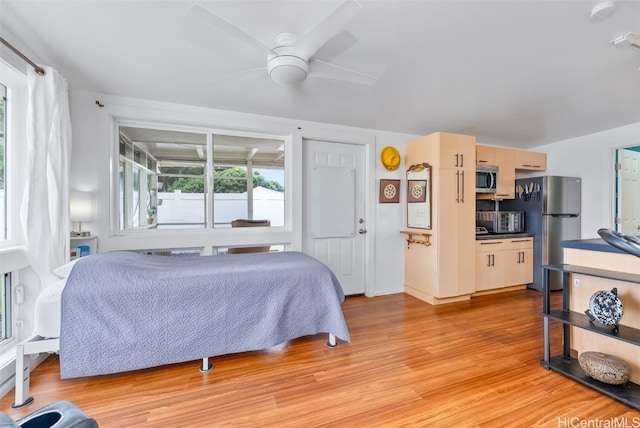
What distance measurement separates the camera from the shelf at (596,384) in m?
1.62

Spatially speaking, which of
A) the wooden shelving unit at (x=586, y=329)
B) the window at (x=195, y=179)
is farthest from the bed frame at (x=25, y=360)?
the wooden shelving unit at (x=586, y=329)

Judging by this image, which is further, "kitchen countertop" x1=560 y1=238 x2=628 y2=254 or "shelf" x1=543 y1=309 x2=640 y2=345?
A: "kitchen countertop" x1=560 y1=238 x2=628 y2=254

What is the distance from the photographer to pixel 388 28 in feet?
6.08

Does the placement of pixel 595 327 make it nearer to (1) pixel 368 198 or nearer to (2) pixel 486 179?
(1) pixel 368 198

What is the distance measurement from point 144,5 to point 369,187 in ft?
9.41

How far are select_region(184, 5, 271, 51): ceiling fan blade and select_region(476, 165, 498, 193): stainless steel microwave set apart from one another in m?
3.61

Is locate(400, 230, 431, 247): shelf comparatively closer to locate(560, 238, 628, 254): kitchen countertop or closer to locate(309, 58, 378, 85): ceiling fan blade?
locate(560, 238, 628, 254): kitchen countertop

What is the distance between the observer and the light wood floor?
5.09ft

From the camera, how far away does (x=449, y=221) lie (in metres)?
3.42

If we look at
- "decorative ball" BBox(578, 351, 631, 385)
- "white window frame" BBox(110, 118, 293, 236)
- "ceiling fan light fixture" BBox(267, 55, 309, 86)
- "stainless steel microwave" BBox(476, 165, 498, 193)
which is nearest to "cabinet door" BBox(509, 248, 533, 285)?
"stainless steel microwave" BBox(476, 165, 498, 193)

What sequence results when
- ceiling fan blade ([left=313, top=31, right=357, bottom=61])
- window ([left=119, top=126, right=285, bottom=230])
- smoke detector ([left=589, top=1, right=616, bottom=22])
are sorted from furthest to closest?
Answer: 1. window ([left=119, top=126, right=285, bottom=230])
2. ceiling fan blade ([left=313, top=31, right=357, bottom=61])
3. smoke detector ([left=589, top=1, right=616, bottom=22])

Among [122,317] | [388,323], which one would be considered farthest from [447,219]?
[122,317]

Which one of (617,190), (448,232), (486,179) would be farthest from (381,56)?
(617,190)

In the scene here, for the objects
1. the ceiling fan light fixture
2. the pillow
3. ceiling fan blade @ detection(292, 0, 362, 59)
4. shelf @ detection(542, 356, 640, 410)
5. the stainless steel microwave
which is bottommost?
shelf @ detection(542, 356, 640, 410)
